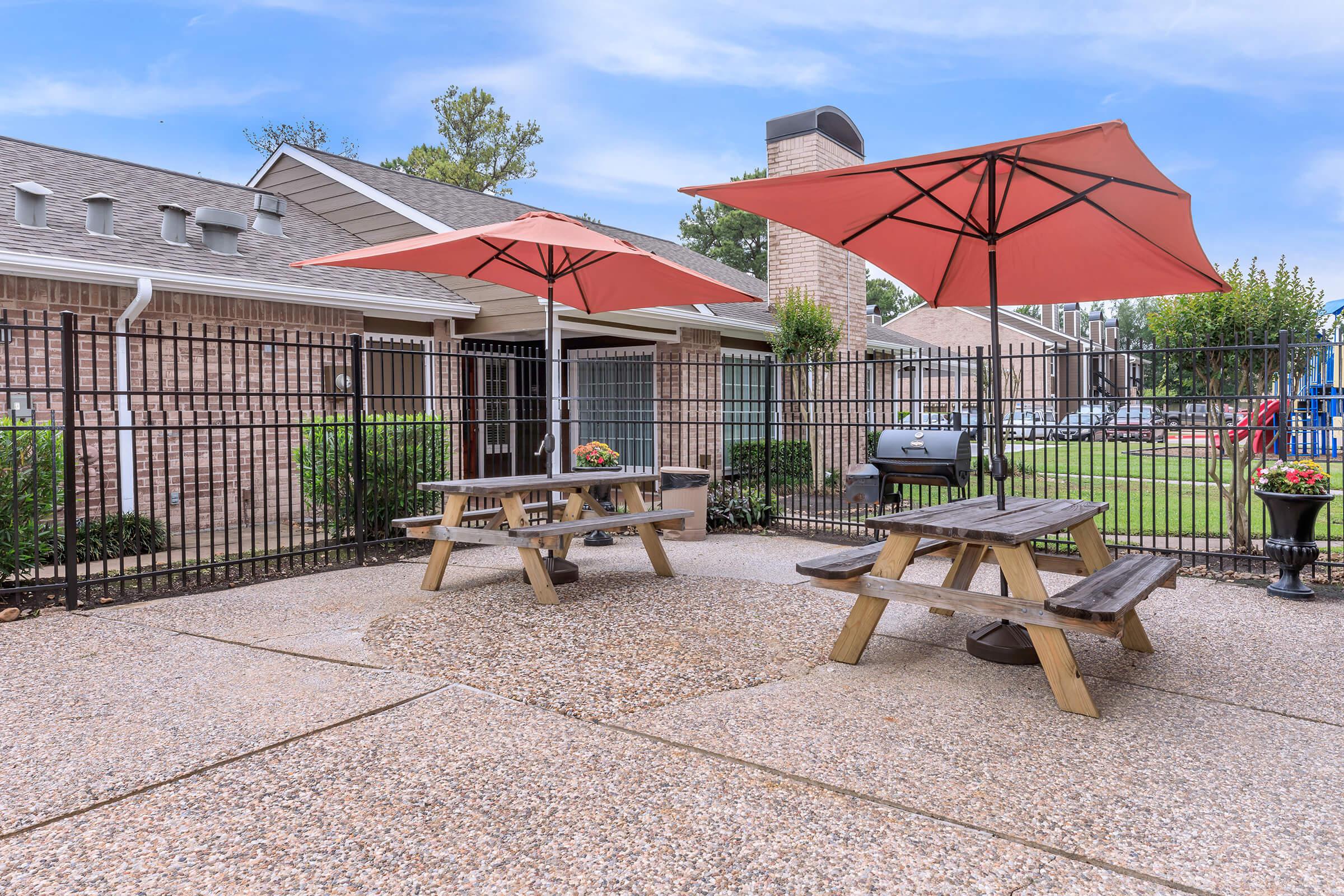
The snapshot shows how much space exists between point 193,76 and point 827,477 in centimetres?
4371

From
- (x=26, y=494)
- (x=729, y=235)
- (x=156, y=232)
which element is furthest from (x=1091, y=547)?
(x=729, y=235)

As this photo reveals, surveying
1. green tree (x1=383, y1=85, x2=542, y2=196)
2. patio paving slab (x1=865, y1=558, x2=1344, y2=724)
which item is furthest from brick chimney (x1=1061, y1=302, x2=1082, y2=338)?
patio paving slab (x1=865, y1=558, x2=1344, y2=724)

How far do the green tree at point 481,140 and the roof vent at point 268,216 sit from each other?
22.0 m

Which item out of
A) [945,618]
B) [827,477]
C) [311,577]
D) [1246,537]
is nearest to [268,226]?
[311,577]

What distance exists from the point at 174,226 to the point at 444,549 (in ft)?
22.1

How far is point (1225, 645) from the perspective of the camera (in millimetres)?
4566

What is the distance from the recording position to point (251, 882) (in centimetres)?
221

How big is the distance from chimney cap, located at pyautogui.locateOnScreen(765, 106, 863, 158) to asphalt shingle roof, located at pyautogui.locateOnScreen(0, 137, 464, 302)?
6.32 m

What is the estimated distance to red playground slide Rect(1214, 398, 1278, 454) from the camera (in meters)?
6.96

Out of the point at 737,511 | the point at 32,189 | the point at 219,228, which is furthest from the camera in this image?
the point at 219,228

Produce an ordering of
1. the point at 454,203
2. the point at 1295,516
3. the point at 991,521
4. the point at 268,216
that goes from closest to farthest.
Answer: the point at 991,521 → the point at 1295,516 → the point at 268,216 → the point at 454,203

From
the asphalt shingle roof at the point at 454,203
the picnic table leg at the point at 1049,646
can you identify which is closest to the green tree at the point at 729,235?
the asphalt shingle roof at the point at 454,203

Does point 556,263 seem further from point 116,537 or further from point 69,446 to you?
point 116,537

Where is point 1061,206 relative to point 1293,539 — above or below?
above
